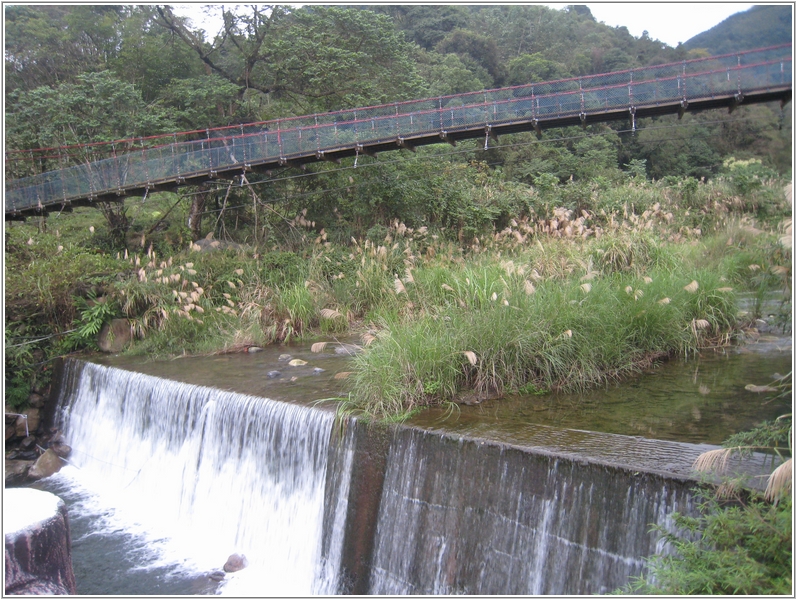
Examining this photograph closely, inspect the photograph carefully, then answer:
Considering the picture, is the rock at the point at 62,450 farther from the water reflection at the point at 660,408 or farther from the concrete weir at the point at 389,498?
the water reflection at the point at 660,408

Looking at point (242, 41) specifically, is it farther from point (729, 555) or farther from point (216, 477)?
point (729, 555)

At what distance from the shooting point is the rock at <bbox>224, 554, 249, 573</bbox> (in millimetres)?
6359

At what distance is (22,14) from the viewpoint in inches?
1027

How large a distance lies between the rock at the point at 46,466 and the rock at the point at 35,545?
6.41m

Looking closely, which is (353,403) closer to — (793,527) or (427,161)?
(793,527)

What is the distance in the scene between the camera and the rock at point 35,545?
340cm

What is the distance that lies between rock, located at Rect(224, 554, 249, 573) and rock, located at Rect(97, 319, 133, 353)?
6.24m

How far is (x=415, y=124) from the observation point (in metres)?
13.1

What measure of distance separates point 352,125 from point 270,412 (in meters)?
8.14

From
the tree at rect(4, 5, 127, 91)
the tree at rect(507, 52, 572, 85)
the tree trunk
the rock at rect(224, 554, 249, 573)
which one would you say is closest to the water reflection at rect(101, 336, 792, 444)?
the rock at rect(224, 554, 249, 573)

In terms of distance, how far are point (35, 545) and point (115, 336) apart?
8.78 meters

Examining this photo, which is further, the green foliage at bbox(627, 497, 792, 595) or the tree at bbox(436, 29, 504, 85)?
the tree at bbox(436, 29, 504, 85)

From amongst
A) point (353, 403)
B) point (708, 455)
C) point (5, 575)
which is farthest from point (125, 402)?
point (708, 455)

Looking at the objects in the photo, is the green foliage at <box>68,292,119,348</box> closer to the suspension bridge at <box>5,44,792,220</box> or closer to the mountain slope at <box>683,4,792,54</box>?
the suspension bridge at <box>5,44,792,220</box>
